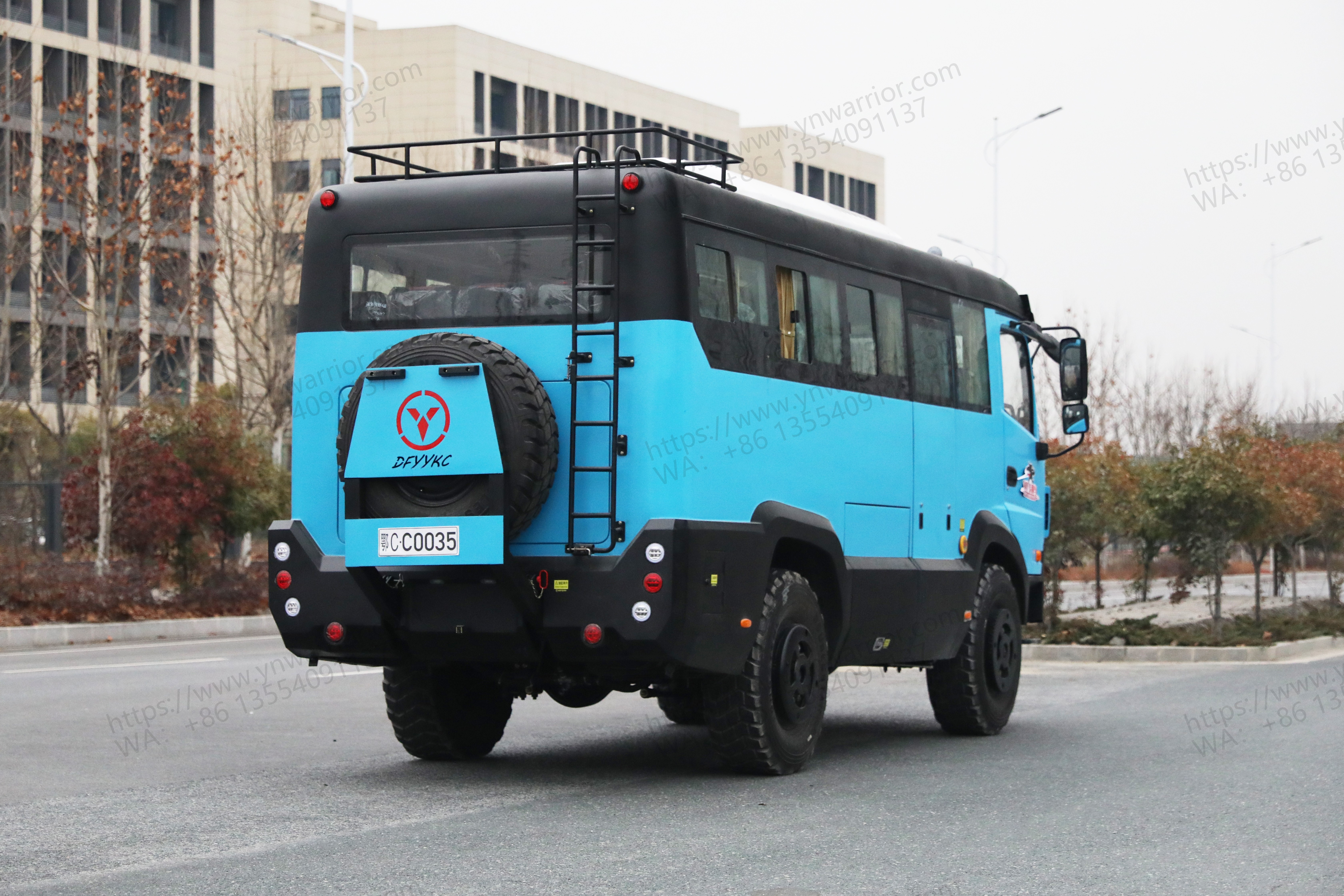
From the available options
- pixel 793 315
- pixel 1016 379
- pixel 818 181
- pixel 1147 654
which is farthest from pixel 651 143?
pixel 793 315

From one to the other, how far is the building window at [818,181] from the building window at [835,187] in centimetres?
14

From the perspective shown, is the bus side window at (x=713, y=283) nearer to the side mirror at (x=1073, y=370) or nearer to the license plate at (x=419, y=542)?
the license plate at (x=419, y=542)

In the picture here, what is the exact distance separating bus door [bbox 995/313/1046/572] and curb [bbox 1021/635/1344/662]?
6987mm

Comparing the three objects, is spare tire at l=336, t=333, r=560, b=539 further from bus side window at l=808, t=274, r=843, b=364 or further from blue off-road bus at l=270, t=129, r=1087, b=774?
bus side window at l=808, t=274, r=843, b=364

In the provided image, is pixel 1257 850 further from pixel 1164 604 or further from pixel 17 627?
pixel 1164 604

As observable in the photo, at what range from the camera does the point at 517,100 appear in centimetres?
7200

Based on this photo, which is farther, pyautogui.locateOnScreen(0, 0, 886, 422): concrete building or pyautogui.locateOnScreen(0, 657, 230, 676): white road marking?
pyautogui.locateOnScreen(0, 0, 886, 422): concrete building

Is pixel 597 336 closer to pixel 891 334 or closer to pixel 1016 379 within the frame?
pixel 891 334

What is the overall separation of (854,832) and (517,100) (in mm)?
66077

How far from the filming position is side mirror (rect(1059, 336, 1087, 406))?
13.7m

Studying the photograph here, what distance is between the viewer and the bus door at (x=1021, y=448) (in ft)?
44.5

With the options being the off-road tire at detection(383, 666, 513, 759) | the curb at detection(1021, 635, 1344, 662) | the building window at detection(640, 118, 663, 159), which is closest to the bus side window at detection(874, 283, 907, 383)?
the off-road tire at detection(383, 666, 513, 759)

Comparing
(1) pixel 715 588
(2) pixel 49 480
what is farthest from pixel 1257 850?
(2) pixel 49 480

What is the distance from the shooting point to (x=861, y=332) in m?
11.3
